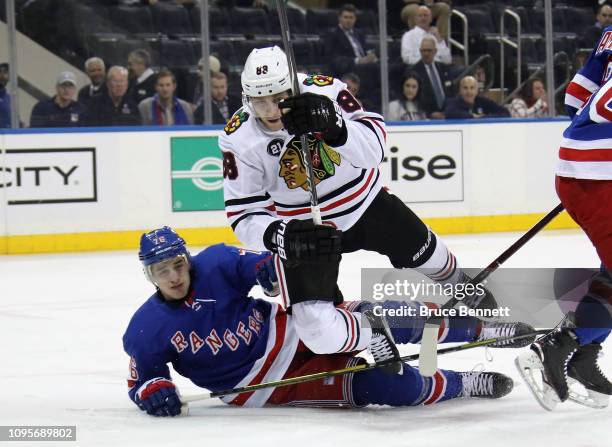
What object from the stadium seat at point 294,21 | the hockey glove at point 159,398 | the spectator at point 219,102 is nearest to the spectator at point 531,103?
the stadium seat at point 294,21

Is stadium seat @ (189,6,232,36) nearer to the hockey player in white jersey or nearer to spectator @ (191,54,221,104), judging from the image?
spectator @ (191,54,221,104)

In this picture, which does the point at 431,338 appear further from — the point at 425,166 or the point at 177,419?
the point at 425,166

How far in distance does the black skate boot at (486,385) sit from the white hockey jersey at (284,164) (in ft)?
2.22

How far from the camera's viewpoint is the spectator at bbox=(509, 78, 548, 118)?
26.5 feet

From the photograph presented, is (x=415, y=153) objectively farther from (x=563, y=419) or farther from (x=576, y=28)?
(x=563, y=419)

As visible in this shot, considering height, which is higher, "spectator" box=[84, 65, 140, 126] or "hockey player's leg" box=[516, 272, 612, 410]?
"spectator" box=[84, 65, 140, 126]

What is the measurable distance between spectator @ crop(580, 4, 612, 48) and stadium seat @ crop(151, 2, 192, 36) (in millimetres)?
2757

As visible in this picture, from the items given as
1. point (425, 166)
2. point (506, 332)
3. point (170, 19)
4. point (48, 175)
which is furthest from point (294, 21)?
point (506, 332)

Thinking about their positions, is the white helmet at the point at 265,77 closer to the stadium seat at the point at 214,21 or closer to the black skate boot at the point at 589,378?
the black skate boot at the point at 589,378

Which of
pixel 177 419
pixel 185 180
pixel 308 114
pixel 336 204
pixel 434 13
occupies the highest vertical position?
pixel 434 13

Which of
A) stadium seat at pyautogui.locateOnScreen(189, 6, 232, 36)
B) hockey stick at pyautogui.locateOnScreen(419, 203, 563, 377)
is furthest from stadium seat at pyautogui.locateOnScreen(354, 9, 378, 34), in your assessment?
hockey stick at pyautogui.locateOnScreen(419, 203, 563, 377)

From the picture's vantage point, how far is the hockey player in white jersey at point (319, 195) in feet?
10.0

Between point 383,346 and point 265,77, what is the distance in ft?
2.64

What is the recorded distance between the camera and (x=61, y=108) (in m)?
7.17
